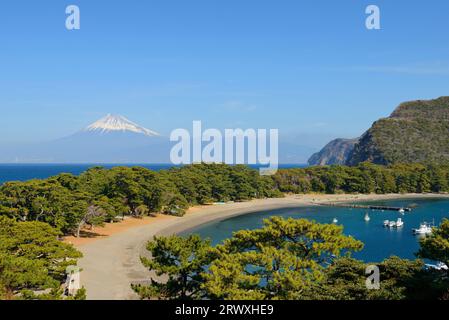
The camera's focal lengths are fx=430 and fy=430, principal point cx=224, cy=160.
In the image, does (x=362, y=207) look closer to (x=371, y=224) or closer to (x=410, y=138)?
(x=371, y=224)

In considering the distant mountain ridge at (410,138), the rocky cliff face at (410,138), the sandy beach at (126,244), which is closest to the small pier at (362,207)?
the sandy beach at (126,244)

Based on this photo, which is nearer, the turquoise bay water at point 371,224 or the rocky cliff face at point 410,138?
the turquoise bay water at point 371,224

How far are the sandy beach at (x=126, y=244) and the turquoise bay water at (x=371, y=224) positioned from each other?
384cm

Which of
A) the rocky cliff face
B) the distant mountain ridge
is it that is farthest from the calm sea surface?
the rocky cliff face

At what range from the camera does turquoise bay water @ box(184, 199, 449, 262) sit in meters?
45.7

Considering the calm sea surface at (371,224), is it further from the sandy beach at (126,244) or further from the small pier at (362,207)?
the sandy beach at (126,244)

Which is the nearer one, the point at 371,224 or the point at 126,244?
the point at 126,244

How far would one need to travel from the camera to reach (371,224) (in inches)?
2525

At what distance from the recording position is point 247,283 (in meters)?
18.0

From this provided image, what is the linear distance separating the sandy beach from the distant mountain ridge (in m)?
73.8

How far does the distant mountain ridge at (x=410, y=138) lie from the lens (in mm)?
148250

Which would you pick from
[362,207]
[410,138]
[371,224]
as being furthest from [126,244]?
[410,138]

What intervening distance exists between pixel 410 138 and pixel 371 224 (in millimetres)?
105778
